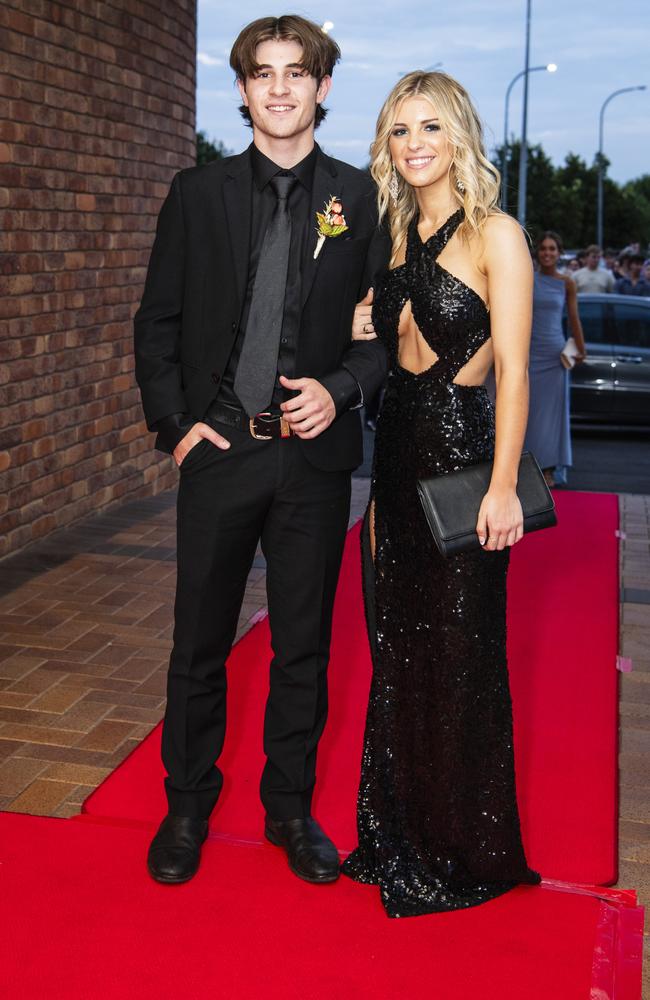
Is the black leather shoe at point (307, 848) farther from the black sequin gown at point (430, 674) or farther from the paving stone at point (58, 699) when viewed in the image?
the paving stone at point (58, 699)

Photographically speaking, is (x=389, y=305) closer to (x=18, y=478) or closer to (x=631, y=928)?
(x=631, y=928)

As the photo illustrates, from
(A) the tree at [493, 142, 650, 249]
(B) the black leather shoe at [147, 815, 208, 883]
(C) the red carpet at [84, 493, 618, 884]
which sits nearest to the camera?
(B) the black leather shoe at [147, 815, 208, 883]

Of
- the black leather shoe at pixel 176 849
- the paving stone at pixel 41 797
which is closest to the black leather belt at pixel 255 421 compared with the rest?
the black leather shoe at pixel 176 849

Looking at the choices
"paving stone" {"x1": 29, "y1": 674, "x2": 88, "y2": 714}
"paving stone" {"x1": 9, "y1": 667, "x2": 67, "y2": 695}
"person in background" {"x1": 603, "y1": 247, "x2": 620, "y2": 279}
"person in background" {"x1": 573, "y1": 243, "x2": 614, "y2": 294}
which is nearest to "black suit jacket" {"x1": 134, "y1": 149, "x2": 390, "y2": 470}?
"paving stone" {"x1": 29, "y1": 674, "x2": 88, "y2": 714}

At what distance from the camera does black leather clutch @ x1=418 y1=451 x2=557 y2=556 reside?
297cm

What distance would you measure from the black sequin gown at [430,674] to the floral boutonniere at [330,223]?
185 millimetres

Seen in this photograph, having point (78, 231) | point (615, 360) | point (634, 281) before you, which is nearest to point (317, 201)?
point (78, 231)

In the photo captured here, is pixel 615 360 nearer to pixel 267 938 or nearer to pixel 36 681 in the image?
pixel 36 681

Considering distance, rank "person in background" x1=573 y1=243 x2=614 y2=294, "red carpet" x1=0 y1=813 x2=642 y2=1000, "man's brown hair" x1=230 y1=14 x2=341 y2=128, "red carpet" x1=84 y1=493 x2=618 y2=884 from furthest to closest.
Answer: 1. "person in background" x1=573 y1=243 x2=614 y2=294
2. "red carpet" x1=84 y1=493 x2=618 y2=884
3. "man's brown hair" x1=230 y1=14 x2=341 y2=128
4. "red carpet" x1=0 y1=813 x2=642 y2=1000

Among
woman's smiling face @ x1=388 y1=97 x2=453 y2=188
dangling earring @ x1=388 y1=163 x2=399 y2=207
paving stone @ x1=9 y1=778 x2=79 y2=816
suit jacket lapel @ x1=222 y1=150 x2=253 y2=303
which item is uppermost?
woman's smiling face @ x1=388 y1=97 x2=453 y2=188

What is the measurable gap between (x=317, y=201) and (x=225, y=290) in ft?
1.12

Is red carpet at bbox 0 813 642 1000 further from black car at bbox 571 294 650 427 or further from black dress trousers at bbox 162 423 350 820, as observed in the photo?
black car at bbox 571 294 650 427

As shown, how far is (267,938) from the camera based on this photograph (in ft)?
9.77

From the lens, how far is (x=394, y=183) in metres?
3.20
